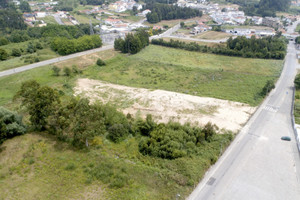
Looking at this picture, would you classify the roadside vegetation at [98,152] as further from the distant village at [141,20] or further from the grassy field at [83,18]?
the grassy field at [83,18]

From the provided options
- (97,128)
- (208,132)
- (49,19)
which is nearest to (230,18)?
(49,19)

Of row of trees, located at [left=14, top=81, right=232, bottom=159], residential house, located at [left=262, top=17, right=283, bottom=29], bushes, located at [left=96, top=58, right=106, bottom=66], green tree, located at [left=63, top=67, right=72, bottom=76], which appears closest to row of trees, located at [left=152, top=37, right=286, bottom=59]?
bushes, located at [left=96, top=58, right=106, bottom=66]

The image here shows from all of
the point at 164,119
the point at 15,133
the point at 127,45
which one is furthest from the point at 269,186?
the point at 127,45

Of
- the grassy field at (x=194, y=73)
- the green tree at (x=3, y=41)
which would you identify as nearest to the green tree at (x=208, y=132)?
the grassy field at (x=194, y=73)

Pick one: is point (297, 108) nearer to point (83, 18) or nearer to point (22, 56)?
point (22, 56)

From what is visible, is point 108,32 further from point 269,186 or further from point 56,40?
point 269,186
